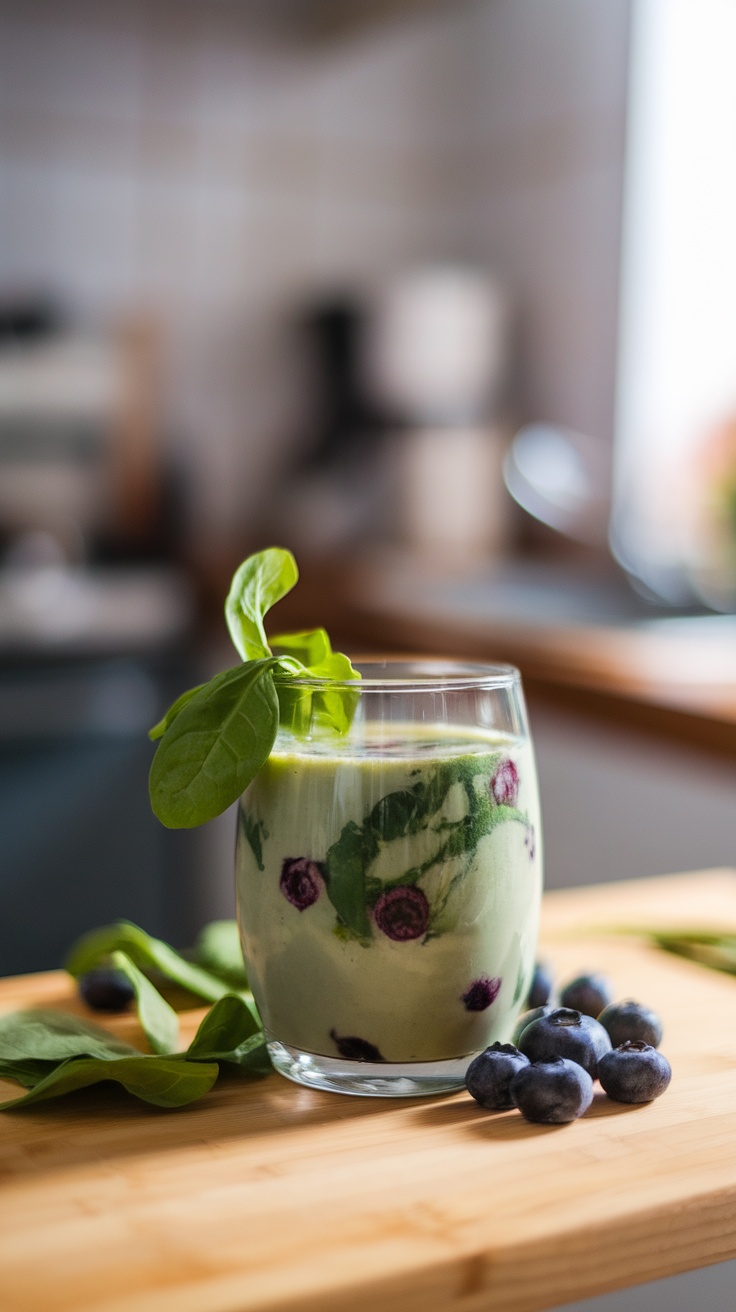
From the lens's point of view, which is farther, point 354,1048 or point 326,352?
point 326,352

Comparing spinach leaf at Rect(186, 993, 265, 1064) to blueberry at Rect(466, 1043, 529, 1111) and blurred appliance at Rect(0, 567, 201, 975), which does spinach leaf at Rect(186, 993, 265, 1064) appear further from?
→ blurred appliance at Rect(0, 567, 201, 975)

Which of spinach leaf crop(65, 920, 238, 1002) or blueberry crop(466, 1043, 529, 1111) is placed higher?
blueberry crop(466, 1043, 529, 1111)

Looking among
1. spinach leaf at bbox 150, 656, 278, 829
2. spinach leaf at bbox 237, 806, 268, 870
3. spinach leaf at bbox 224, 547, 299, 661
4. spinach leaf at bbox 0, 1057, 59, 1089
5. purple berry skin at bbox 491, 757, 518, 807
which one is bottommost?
spinach leaf at bbox 0, 1057, 59, 1089

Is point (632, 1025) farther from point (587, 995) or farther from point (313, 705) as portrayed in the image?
point (313, 705)

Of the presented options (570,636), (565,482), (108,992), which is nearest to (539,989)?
(108,992)

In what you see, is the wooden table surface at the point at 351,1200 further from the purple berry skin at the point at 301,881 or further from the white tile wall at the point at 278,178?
the white tile wall at the point at 278,178

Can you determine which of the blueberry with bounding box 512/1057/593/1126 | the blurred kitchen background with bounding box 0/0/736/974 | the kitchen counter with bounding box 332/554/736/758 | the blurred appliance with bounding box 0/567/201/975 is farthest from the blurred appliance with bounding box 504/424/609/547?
the blueberry with bounding box 512/1057/593/1126

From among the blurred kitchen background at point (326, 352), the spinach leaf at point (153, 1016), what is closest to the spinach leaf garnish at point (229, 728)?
the spinach leaf at point (153, 1016)

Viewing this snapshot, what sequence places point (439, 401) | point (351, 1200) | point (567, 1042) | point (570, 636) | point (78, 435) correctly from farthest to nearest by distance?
point (439, 401) → point (78, 435) → point (570, 636) → point (567, 1042) → point (351, 1200)
